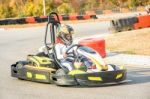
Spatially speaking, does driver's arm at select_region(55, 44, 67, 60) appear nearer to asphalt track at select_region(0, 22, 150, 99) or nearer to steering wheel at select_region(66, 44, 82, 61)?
steering wheel at select_region(66, 44, 82, 61)

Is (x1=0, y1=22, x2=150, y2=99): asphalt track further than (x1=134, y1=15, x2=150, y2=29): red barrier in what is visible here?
No

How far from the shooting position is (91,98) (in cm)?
793

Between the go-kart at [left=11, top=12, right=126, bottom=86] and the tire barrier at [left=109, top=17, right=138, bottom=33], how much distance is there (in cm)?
1318

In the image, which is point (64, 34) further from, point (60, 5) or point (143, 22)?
point (60, 5)

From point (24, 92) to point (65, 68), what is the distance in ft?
3.27

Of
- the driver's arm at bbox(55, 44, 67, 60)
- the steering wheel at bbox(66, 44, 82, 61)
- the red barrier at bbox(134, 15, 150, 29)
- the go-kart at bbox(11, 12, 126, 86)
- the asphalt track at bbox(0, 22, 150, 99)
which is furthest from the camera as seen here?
the red barrier at bbox(134, 15, 150, 29)

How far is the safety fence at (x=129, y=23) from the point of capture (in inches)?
916

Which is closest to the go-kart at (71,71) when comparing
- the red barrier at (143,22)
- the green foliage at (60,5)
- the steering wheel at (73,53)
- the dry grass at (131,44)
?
the steering wheel at (73,53)

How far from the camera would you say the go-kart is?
28.8ft

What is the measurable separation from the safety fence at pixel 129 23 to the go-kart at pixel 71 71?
43.4ft

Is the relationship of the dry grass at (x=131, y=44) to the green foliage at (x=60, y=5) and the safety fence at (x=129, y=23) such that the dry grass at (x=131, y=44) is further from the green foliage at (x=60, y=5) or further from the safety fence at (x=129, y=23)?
the green foliage at (x=60, y=5)

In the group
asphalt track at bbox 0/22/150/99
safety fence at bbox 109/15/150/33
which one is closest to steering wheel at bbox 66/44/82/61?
asphalt track at bbox 0/22/150/99

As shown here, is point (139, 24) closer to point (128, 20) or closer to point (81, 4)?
point (128, 20)

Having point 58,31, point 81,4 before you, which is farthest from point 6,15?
point 58,31
